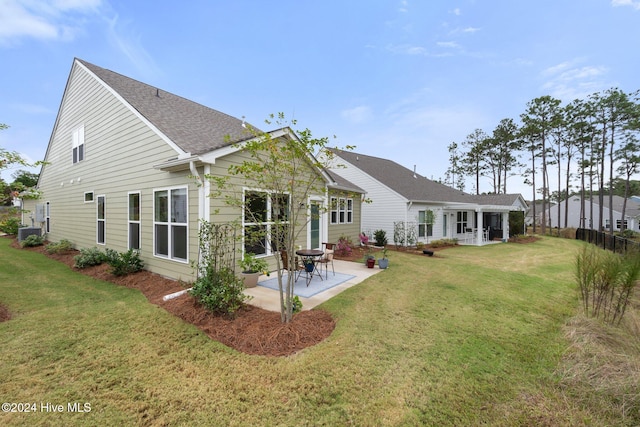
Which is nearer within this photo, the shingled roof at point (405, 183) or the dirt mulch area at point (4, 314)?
the dirt mulch area at point (4, 314)

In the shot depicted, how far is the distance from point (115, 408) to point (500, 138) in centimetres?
3767

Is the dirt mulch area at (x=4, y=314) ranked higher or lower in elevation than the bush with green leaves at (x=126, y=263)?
lower

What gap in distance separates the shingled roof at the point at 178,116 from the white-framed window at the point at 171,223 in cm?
136

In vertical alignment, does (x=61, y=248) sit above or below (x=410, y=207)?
below

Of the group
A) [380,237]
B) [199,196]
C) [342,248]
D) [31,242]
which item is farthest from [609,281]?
[31,242]

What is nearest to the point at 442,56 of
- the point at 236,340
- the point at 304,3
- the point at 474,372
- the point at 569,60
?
the point at 569,60

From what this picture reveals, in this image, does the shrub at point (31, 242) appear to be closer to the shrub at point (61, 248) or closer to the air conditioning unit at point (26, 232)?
the air conditioning unit at point (26, 232)

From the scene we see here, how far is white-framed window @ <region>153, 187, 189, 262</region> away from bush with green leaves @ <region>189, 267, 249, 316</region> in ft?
6.54

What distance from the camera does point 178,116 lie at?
8414 mm

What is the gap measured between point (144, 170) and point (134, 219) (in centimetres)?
162

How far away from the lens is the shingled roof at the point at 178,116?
22.4 ft

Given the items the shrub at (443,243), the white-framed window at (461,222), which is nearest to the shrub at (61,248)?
the shrub at (443,243)

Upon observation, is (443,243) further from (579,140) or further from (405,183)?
(579,140)

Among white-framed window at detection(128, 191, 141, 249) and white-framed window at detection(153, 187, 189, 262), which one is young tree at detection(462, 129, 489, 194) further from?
white-framed window at detection(128, 191, 141, 249)
